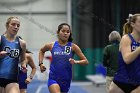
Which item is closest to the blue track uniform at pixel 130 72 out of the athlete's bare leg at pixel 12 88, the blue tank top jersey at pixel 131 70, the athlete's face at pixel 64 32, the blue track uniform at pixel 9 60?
the blue tank top jersey at pixel 131 70

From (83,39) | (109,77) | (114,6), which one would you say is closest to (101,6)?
(114,6)

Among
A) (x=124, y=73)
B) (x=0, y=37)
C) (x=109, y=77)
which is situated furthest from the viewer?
(x=109, y=77)

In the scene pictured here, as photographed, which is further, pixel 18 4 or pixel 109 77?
pixel 18 4

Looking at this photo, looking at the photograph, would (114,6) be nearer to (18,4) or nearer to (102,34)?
(102,34)

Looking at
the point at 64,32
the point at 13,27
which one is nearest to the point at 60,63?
the point at 64,32

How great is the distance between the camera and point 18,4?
1945cm

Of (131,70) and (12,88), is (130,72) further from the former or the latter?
(12,88)

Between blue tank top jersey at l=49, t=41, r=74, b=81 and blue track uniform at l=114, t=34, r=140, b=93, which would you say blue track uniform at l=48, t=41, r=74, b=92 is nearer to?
blue tank top jersey at l=49, t=41, r=74, b=81

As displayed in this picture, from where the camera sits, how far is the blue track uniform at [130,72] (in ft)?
14.4

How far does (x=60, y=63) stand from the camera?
5.98 metres

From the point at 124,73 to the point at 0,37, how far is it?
195 centimetres

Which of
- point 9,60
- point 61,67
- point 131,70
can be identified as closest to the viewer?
point 131,70

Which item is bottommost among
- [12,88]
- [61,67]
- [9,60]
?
[12,88]

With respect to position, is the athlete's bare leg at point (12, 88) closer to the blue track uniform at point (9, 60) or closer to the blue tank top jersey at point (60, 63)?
the blue track uniform at point (9, 60)
